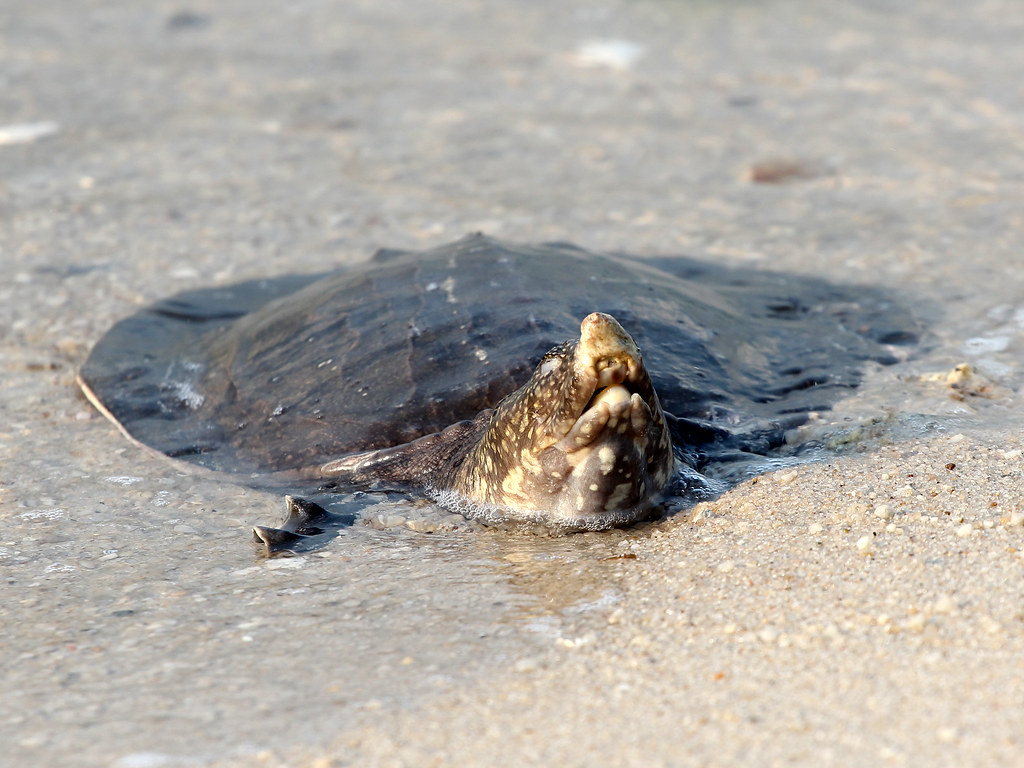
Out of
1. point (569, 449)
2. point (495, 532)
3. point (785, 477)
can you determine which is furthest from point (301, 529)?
point (785, 477)

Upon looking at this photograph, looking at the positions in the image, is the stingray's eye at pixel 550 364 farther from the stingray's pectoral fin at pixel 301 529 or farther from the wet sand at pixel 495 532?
the stingray's pectoral fin at pixel 301 529

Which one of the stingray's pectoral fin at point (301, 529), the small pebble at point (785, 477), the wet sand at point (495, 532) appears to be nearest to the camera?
the wet sand at point (495, 532)

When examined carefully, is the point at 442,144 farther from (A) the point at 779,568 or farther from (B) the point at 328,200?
(A) the point at 779,568

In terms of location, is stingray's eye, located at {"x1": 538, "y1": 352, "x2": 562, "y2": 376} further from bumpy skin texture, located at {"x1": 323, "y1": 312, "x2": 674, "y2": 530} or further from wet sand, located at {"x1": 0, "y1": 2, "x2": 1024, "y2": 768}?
wet sand, located at {"x1": 0, "y1": 2, "x2": 1024, "y2": 768}

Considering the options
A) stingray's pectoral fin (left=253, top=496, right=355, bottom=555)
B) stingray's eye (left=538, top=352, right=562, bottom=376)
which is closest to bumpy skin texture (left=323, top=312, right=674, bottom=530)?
stingray's eye (left=538, top=352, right=562, bottom=376)

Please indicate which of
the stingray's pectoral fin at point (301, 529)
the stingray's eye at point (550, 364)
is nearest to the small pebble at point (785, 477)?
the stingray's eye at point (550, 364)
